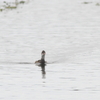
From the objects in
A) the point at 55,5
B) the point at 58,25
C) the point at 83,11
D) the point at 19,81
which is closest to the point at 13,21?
the point at 58,25

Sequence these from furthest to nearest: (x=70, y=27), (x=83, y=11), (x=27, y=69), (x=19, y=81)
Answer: (x=83, y=11)
(x=70, y=27)
(x=27, y=69)
(x=19, y=81)

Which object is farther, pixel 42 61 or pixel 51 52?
pixel 51 52

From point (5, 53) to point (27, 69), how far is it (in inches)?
278

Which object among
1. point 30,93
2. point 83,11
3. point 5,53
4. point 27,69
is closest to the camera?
point 30,93

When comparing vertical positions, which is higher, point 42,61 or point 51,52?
point 51,52

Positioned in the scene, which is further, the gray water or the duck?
the duck

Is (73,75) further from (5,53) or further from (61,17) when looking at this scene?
(61,17)

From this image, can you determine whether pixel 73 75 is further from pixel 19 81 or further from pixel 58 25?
pixel 58 25

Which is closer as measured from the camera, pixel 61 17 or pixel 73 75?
pixel 73 75

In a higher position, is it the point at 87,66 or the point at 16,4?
the point at 16,4

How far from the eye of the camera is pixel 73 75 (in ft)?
94.3

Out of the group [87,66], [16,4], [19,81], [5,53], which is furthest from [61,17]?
[19,81]

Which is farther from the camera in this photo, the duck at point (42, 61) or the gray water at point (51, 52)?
the duck at point (42, 61)

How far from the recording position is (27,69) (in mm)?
31344
